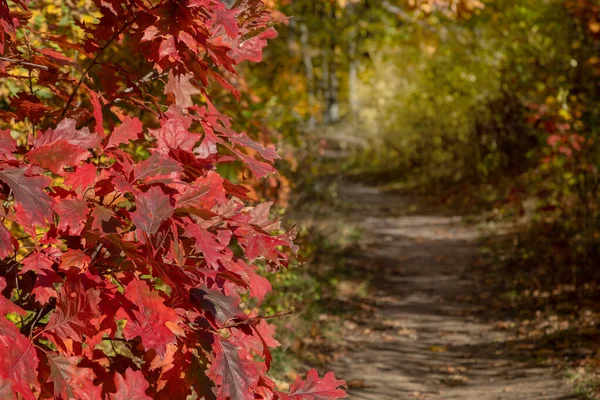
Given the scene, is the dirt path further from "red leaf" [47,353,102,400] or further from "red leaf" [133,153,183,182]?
"red leaf" [133,153,183,182]

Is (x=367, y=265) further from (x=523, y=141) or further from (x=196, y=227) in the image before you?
(x=196, y=227)

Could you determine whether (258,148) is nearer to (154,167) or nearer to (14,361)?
(154,167)

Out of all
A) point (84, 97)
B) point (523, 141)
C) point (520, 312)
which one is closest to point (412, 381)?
point (520, 312)

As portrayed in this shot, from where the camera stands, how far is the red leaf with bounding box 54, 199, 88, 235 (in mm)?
1786

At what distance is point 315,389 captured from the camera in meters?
2.27

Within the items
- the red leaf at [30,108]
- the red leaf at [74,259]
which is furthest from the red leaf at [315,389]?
the red leaf at [30,108]

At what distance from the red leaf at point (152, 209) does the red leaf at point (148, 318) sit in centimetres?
19

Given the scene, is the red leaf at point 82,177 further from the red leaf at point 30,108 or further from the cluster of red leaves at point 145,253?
the red leaf at point 30,108

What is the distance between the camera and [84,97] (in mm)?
4816

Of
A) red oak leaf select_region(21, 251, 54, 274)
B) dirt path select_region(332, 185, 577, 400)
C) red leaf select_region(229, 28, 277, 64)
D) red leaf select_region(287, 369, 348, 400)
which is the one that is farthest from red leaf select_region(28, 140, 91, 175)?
dirt path select_region(332, 185, 577, 400)

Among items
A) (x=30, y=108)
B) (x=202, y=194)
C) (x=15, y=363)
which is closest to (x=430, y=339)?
(x=30, y=108)

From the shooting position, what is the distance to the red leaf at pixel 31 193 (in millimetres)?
1651

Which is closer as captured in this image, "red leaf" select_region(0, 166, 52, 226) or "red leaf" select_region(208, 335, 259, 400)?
"red leaf" select_region(0, 166, 52, 226)

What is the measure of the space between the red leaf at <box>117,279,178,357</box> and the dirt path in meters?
3.90
